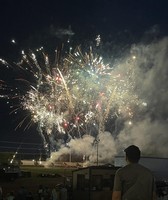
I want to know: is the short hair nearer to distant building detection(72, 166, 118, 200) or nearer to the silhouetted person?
the silhouetted person

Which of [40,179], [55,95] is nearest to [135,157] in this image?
[40,179]

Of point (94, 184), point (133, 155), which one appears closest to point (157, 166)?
point (94, 184)

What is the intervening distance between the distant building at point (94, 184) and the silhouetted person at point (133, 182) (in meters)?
23.7

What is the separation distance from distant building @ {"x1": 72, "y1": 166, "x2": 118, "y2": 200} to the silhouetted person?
23.7 metres

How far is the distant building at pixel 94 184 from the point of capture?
29094 mm

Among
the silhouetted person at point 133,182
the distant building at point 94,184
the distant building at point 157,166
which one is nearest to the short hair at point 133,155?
the silhouetted person at point 133,182

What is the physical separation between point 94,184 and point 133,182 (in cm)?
2457

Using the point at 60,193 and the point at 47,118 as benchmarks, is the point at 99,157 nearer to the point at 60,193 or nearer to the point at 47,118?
the point at 47,118

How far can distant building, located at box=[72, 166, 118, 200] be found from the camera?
29.1 m

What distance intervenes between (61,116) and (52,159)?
2680 centimetres

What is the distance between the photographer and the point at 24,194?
2434 centimetres

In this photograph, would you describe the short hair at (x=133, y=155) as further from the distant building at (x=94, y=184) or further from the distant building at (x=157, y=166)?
the distant building at (x=157, y=166)

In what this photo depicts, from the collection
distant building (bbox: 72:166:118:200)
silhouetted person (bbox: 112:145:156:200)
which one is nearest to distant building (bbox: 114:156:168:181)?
distant building (bbox: 72:166:118:200)

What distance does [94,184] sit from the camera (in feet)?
96.9
